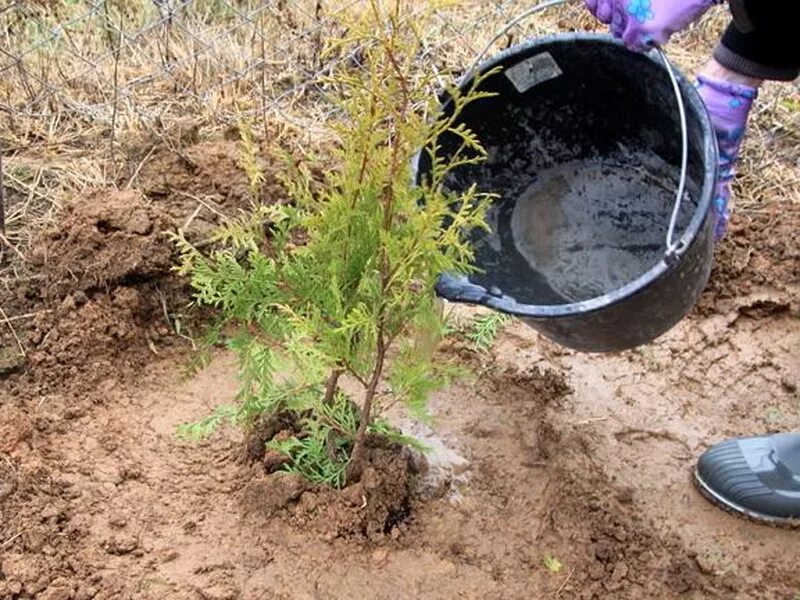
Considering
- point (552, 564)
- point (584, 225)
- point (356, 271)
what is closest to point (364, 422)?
point (356, 271)

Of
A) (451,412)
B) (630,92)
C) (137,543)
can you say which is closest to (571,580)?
(451,412)

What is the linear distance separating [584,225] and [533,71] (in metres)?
0.44

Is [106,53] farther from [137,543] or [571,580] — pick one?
[571,580]

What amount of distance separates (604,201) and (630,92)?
31 centimetres

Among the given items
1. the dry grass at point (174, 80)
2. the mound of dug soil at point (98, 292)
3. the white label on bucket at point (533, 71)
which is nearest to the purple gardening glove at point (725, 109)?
the white label on bucket at point (533, 71)

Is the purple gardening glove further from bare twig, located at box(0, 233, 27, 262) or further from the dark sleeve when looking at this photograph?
bare twig, located at box(0, 233, 27, 262)

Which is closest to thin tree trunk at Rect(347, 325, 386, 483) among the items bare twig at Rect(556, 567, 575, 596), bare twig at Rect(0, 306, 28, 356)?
bare twig at Rect(556, 567, 575, 596)

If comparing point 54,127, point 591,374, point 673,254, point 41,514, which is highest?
point 673,254

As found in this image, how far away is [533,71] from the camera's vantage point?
7.35 ft

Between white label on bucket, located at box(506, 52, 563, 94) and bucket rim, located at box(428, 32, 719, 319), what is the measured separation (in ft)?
0.15

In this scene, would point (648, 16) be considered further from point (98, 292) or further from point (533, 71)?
point (98, 292)

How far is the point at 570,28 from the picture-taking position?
412 centimetres

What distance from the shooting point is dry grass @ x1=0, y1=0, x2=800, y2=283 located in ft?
10.1

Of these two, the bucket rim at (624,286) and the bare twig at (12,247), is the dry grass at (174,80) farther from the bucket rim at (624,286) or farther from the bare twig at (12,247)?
the bucket rim at (624,286)
